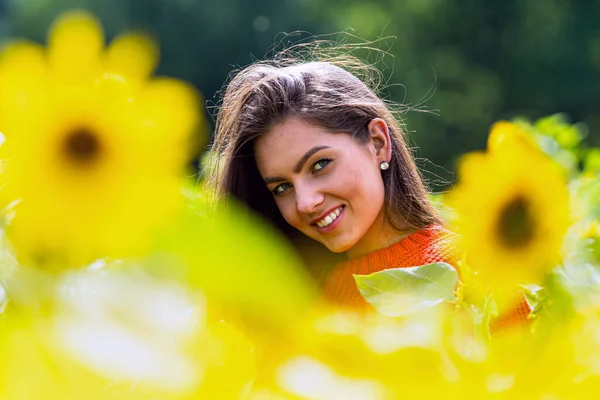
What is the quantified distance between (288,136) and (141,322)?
1137mm

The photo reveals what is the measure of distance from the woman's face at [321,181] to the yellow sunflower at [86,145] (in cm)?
95

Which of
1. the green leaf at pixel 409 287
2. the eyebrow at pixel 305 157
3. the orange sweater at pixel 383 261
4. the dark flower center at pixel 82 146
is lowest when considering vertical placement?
the orange sweater at pixel 383 261

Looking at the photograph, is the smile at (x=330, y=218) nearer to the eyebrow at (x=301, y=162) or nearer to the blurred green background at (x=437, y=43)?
the eyebrow at (x=301, y=162)

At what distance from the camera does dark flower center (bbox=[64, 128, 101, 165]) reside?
0.20 m

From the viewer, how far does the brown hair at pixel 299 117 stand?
4.56 ft

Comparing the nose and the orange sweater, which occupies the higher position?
the nose

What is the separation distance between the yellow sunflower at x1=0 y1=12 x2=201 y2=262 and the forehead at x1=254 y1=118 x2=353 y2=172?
1.02m

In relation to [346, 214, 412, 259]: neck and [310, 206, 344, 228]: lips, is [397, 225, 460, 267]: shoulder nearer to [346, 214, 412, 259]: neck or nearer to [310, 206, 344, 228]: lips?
[346, 214, 412, 259]: neck

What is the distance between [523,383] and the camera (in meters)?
0.19

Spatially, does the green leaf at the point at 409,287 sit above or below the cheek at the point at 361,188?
above

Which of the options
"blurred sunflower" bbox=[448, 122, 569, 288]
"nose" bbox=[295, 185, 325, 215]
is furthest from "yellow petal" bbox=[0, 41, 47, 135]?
"nose" bbox=[295, 185, 325, 215]

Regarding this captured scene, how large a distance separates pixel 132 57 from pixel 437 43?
11.5 metres

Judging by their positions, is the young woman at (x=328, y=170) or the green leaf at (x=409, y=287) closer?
the green leaf at (x=409, y=287)

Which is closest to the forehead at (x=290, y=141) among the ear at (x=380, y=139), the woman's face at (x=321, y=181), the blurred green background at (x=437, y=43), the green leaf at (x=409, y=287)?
the woman's face at (x=321, y=181)
